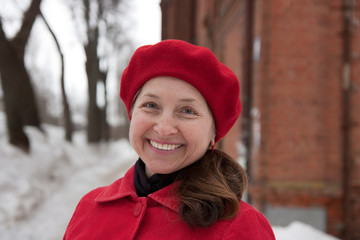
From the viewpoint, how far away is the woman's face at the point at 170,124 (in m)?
1.29

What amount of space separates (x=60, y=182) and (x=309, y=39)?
250 inches

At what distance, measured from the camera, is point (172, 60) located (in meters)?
1.29

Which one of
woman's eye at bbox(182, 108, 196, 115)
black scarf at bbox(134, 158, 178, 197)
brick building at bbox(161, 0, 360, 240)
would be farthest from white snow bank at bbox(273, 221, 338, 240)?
brick building at bbox(161, 0, 360, 240)

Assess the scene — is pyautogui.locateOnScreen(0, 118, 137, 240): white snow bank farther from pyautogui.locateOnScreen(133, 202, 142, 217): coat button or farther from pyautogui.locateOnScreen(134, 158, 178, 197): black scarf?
pyautogui.locateOnScreen(133, 202, 142, 217): coat button

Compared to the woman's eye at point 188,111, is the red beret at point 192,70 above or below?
above

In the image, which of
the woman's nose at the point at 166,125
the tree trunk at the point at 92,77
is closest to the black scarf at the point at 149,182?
the woman's nose at the point at 166,125

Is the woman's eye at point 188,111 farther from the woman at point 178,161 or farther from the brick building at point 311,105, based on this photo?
the brick building at point 311,105

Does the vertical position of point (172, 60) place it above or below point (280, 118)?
above

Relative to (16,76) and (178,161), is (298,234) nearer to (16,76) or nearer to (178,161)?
(178,161)

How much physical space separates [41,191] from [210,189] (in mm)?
5915

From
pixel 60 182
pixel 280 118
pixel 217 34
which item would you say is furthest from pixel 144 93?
pixel 217 34

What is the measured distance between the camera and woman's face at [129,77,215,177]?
1294 mm

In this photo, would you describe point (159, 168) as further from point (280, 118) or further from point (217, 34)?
point (217, 34)

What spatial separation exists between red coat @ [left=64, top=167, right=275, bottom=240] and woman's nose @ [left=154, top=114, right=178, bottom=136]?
227mm
